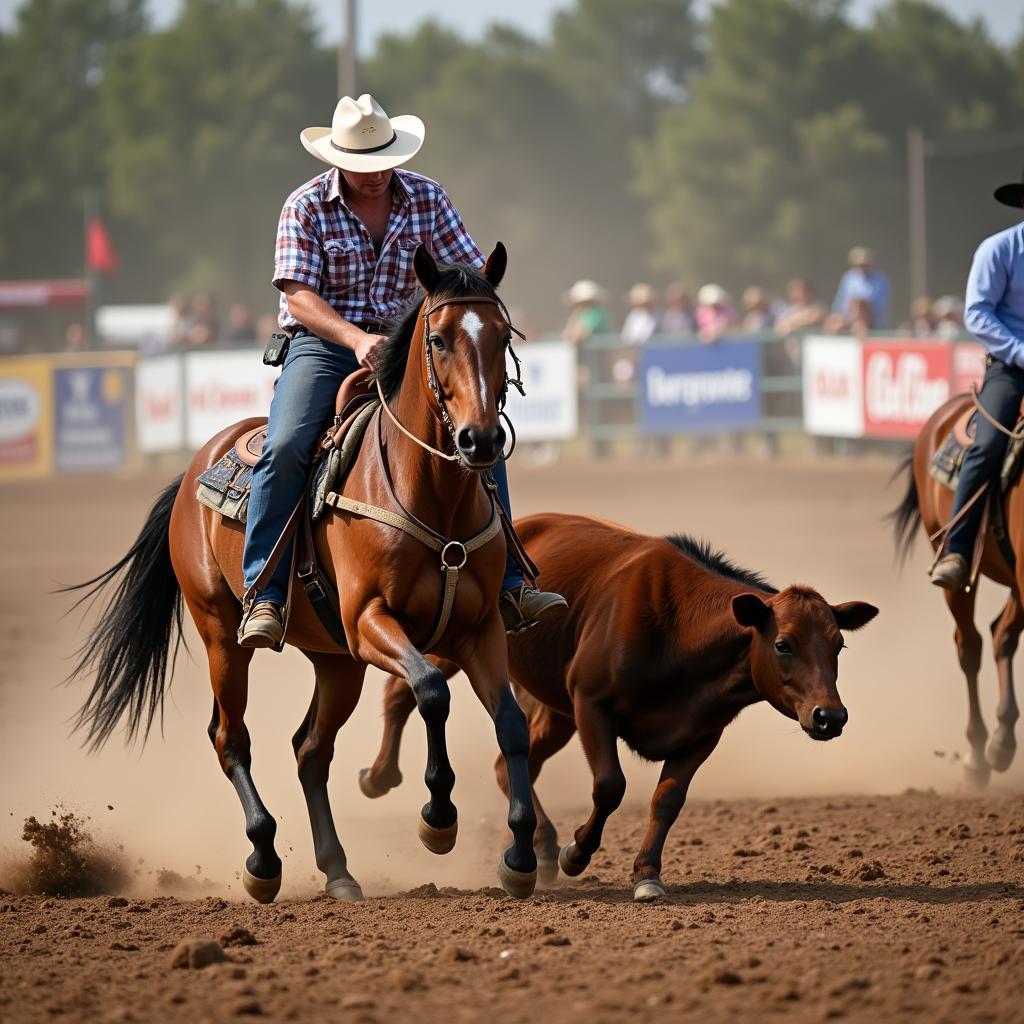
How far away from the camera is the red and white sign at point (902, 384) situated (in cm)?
1780

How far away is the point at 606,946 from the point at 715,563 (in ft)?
6.90

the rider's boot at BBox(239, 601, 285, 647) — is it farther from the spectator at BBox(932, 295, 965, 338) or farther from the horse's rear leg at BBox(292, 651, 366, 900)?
the spectator at BBox(932, 295, 965, 338)

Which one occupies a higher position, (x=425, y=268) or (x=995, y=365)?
(x=425, y=268)

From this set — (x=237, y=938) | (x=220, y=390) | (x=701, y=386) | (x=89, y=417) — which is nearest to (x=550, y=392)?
(x=701, y=386)

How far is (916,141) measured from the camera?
1387 inches

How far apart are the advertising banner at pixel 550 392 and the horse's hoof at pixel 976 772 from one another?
1330 centimetres

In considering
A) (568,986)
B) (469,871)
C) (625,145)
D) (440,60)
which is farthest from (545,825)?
(440,60)

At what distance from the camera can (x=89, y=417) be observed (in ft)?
75.8

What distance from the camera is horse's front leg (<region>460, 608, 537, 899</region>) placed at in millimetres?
5684

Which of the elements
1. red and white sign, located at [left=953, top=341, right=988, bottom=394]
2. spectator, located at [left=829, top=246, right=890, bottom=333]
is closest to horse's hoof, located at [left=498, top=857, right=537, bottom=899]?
red and white sign, located at [left=953, top=341, right=988, bottom=394]

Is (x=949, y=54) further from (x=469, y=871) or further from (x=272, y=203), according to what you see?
(x=469, y=871)

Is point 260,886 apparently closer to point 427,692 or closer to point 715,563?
point 427,692

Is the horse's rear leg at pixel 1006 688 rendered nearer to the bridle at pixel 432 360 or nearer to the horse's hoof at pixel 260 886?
the bridle at pixel 432 360

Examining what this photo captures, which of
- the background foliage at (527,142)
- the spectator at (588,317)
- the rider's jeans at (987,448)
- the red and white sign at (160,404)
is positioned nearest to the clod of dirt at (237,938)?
the rider's jeans at (987,448)
